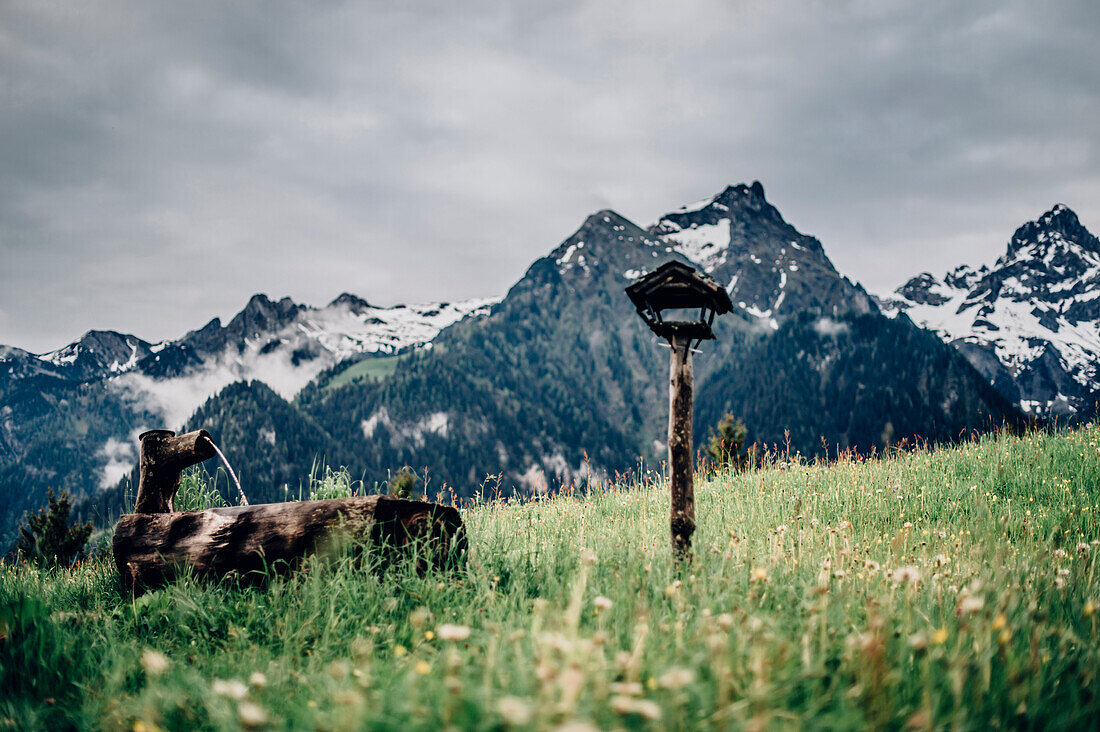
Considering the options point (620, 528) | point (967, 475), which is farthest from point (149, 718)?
point (967, 475)

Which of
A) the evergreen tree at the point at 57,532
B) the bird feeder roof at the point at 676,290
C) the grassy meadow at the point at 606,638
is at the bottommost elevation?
the evergreen tree at the point at 57,532

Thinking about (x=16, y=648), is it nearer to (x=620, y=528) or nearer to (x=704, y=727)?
(x=704, y=727)

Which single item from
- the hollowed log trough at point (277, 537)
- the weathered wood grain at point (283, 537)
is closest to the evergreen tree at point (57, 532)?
the hollowed log trough at point (277, 537)

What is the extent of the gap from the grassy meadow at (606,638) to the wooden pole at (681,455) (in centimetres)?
27

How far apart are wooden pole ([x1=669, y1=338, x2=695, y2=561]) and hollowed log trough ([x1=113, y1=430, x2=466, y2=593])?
208 centimetres

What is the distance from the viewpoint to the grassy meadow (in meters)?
2.28

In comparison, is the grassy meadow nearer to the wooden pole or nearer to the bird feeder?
the wooden pole

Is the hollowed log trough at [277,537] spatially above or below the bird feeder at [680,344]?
below

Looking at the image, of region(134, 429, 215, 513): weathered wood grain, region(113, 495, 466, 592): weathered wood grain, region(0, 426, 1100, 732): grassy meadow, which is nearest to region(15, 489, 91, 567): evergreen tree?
region(134, 429, 215, 513): weathered wood grain

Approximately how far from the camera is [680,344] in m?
5.49

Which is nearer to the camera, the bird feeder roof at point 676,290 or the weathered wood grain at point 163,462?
the bird feeder roof at point 676,290

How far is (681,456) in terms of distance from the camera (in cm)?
541

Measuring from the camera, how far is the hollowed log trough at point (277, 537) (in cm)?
501

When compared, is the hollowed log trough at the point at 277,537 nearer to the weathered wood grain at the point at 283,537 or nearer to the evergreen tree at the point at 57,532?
the weathered wood grain at the point at 283,537
